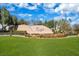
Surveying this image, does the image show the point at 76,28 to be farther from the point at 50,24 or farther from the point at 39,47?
the point at 39,47

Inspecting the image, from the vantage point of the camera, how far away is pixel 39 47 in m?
1.26

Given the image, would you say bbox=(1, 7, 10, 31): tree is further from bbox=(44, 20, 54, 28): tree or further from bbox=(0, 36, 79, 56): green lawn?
bbox=(44, 20, 54, 28): tree

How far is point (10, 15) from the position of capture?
1275 mm

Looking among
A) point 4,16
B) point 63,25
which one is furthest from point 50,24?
point 4,16

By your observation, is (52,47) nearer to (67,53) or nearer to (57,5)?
(67,53)

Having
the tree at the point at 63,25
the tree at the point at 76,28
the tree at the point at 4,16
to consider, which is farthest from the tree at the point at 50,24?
the tree at the point at 4,16

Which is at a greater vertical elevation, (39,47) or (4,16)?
(4,16)

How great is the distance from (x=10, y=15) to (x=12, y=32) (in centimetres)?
12

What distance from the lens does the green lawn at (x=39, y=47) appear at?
A: 1.25 m

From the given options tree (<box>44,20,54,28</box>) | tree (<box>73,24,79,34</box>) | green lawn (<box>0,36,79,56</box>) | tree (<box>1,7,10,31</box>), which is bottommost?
green lawn (<box>0,36,79,56</box>)

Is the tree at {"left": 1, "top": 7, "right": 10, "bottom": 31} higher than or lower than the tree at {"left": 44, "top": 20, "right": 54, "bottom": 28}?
higher

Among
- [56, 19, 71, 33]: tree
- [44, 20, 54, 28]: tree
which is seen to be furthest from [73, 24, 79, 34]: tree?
[44, 20, 54, 28]: tree

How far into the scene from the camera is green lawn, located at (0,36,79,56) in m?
1.25

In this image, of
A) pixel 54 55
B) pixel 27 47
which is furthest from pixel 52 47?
pixel 27 47
